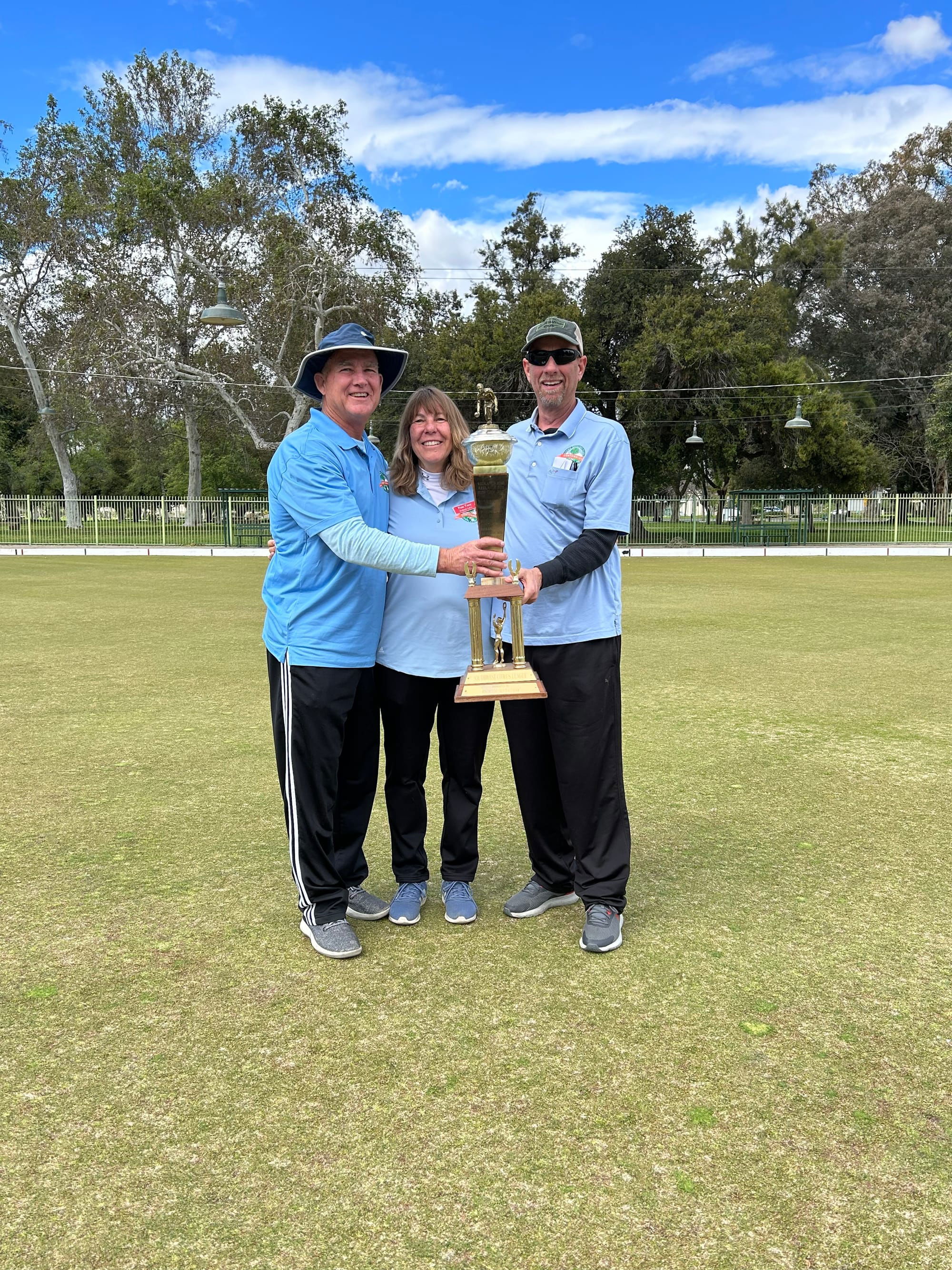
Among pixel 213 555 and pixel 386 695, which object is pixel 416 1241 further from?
pixel 213 555

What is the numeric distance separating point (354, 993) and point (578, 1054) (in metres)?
0.76

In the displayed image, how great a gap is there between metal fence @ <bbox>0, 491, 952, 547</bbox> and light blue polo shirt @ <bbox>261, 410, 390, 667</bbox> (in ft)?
101

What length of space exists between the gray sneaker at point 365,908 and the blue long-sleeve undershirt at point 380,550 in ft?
4.31

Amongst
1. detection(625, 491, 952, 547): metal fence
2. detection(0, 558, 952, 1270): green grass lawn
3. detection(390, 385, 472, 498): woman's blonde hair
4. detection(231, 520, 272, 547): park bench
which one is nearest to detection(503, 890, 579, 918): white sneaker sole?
detection(0, 558, 952, 1270): green grass lawn

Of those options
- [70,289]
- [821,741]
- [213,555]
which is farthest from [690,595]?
[70,289]

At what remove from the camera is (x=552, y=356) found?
356cm

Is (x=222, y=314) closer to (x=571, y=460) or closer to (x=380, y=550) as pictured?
(x=571, y=460)

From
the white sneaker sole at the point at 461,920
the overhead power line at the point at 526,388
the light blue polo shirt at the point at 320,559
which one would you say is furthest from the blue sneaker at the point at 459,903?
the overhead power line at the point at 526,388

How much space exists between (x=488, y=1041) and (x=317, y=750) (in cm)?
111

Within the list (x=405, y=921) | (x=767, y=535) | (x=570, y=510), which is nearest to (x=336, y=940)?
(x=405, y=921)

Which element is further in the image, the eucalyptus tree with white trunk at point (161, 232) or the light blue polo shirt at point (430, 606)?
the eucalyptus tree with white trunk at point (161, 232)

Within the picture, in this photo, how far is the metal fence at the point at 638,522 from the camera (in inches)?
1361

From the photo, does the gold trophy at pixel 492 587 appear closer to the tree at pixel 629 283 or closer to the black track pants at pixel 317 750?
the black track pants at pixel 317 750

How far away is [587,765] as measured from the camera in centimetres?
362
